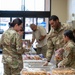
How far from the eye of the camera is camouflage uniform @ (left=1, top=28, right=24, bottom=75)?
3.62 m

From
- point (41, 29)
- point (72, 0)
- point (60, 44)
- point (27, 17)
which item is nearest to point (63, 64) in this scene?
point (60, 44)

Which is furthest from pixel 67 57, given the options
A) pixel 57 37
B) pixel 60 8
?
pixel 60 8

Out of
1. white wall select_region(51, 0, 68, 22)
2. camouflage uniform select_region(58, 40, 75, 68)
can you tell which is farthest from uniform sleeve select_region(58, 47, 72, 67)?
white wall select_region(51, 0, 68, 22)

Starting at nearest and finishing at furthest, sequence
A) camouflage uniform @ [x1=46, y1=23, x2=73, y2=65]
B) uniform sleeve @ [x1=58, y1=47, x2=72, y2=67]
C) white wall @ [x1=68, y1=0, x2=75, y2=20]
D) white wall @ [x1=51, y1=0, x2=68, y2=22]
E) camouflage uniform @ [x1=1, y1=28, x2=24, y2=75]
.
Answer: uniform sleeve @ [x1=58, y1=47, x2=72, y2=67] < camouflage uniform @ [x1=1, y1=28, x2=24, y2=75] < camouflage uniform @ [x1=46, y1=23, x2=73, y2=65] < white wall @ [x1=68, y1=0, x2=75, y2=20] < white wall @ [x1=51, y1=0, x2=68, y2=22]

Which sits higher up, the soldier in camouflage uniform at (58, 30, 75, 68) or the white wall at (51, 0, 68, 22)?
the white wall at (51, 0, 68, 22)

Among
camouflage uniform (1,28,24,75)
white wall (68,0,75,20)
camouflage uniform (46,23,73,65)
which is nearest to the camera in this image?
camouflage uniform (1,28,24,75)

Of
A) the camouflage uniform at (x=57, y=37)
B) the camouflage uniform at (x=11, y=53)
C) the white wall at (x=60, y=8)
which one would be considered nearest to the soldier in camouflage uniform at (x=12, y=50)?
the camouflage uniform at (x=11, y=53)

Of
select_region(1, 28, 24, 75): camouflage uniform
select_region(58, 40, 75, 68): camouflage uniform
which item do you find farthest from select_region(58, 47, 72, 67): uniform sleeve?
select_region(1, 28, 24, 75): camouflage uniform

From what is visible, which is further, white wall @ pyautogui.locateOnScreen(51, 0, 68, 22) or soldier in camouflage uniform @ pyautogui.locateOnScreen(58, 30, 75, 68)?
white wall @ pyautogui.locateOnScreen(51, 0, 68, 22)

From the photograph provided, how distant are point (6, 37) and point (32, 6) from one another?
6.08 metres

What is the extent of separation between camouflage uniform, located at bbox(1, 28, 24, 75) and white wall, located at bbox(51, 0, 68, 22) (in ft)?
19.5

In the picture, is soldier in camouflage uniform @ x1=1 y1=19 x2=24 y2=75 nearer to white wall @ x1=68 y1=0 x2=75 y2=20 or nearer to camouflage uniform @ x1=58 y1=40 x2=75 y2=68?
camouflage uniform @ x1=58 y1=40 x2=75 y2=68

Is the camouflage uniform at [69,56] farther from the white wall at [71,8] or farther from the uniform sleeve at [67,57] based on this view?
the white wall at [71,8]

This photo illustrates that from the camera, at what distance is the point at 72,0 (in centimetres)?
841
